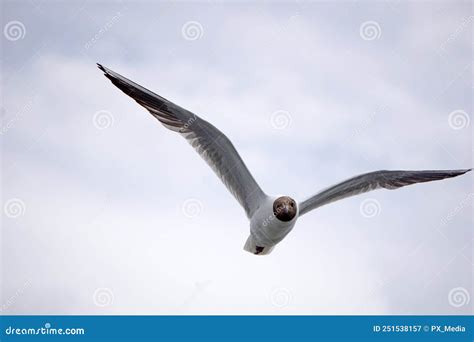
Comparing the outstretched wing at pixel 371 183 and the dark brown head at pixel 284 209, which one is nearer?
the dark brown head at pixel 284 209

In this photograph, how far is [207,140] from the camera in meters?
7.69

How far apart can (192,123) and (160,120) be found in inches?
16.6

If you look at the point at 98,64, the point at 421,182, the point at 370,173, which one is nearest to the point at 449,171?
the point at 421,182

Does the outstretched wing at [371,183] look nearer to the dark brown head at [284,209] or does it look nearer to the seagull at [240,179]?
the seagull at [240,179]

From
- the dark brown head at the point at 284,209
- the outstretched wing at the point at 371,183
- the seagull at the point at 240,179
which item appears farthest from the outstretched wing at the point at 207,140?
the outstretched wing at the point at 371,183

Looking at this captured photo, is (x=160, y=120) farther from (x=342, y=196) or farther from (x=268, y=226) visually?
(x=342, y=196)

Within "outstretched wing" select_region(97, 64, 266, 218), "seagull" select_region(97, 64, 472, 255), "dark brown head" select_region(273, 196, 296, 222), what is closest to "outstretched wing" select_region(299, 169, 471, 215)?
"seagull" select_region(97, 64, 472, 255)

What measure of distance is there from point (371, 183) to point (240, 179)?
194 centimetres

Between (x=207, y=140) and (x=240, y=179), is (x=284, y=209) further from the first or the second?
(x=207, y=140)

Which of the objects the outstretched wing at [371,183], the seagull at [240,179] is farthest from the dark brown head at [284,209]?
the outstretched wing at [371,183]

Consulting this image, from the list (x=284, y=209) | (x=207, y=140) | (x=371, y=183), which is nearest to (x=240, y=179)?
(x=207, y=140)

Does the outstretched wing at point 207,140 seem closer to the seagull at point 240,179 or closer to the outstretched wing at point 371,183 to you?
the seagull at point 240,179

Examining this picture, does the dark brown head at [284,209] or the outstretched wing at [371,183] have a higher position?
the outstretched wing at [371,183]

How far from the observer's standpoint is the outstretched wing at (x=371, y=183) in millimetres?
8008
